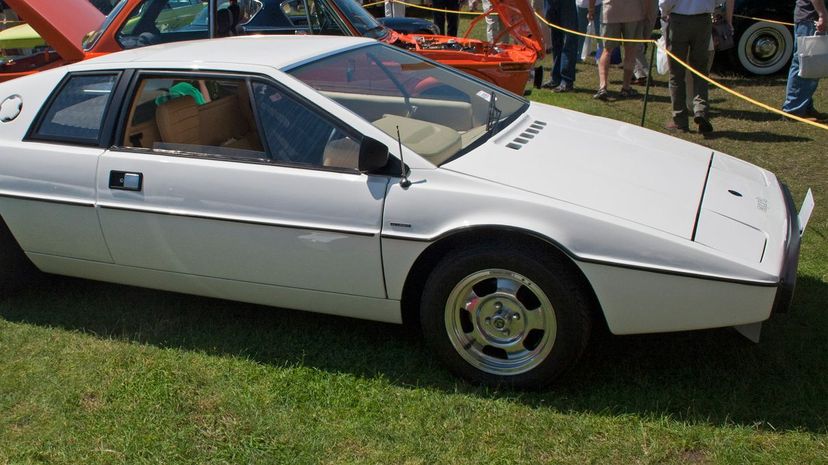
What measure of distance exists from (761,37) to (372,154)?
27.3 ft

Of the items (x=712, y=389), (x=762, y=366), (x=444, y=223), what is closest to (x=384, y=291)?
(x=444, y=223)

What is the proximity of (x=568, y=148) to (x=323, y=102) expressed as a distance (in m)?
1.14

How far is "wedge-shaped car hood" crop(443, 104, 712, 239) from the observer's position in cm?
306

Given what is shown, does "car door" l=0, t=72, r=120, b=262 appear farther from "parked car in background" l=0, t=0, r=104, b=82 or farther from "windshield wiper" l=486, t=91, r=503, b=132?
"parked car in background" l=0, t=0, r=104, b=82

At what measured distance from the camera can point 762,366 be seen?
3.34m

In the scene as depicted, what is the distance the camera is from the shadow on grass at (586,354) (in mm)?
3115

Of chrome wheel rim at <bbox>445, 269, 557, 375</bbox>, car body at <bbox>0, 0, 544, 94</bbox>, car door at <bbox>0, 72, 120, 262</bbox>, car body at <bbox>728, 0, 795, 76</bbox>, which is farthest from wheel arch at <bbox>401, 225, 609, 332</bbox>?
car body at <bbox>728, 0, 795, 76</bbox>

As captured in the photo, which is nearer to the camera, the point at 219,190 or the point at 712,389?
the point at 712,389

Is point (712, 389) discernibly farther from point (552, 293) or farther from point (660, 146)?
point (660, 146)

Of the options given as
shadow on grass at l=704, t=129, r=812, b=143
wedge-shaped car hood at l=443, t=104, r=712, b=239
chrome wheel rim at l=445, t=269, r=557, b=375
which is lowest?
shadow on grass at l=704, t=129, r=812, b=143

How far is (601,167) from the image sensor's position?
134 inches

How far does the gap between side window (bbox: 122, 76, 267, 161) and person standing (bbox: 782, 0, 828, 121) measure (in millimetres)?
5370

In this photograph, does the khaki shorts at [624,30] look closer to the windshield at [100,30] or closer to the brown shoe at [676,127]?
the brown shoe at [676,127]

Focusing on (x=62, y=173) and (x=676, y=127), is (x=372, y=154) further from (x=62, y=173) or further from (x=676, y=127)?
(x=676, y=127)
